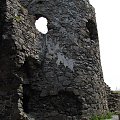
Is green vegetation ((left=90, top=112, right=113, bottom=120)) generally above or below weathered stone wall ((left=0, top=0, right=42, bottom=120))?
below

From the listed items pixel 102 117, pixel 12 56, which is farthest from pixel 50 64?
pixel 102 117

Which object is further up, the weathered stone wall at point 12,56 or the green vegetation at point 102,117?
the weathered stone wall at point 12,56

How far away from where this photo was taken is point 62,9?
10.4 meters

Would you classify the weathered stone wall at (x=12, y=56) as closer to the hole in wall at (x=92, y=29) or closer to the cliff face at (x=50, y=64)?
the cliff face at (x=50, y=64)

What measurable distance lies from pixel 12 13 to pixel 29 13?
114 centimetres

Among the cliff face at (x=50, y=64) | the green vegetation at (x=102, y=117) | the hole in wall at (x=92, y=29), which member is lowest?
the green vegetation at (x=102, y=117)

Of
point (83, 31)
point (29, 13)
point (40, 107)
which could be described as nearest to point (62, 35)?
point (83, 31)

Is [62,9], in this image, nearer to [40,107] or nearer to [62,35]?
[62,35]

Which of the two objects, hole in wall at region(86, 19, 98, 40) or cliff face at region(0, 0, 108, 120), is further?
hole in wall at region(86, 19, 98, 40)

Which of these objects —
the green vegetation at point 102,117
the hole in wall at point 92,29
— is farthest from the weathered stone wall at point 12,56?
the hole in wall at point 92,29

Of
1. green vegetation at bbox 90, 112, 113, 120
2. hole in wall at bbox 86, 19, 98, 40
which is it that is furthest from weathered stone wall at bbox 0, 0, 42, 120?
hole in wall at bbox 86, 19, 98, 40

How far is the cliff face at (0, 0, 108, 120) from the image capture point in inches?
352

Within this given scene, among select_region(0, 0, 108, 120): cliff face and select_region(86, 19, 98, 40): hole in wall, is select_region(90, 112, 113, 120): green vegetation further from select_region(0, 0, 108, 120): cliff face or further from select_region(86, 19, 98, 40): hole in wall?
select_region(86, 19, 98, 40): hole in wall

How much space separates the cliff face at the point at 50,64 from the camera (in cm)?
894
